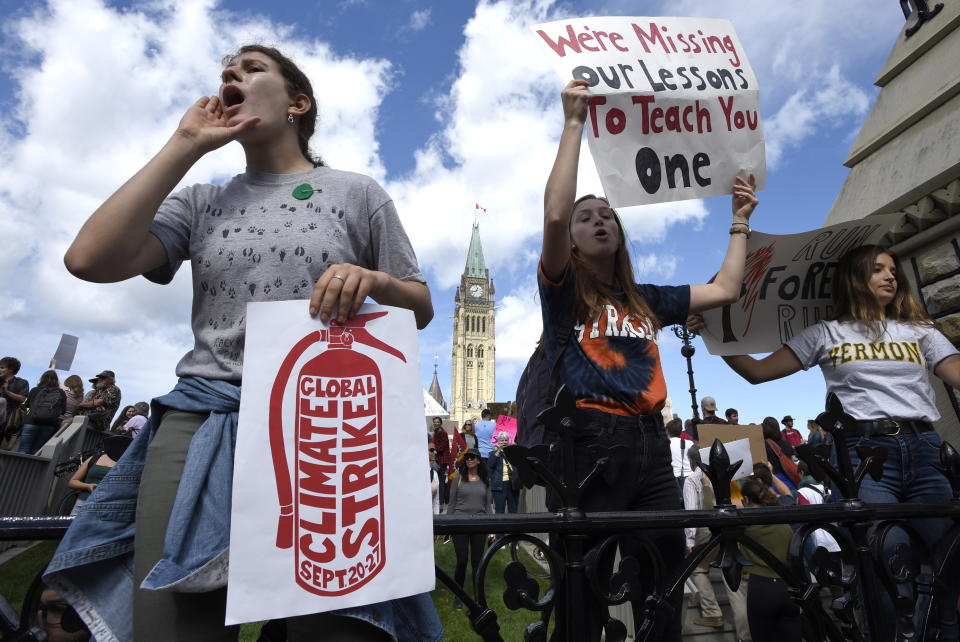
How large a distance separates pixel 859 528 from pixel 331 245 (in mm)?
1723

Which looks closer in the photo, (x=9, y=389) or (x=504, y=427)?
(x=9, y=389)

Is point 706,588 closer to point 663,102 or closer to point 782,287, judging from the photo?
point 782,287

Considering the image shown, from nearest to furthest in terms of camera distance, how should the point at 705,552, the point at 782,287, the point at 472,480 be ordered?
the point at 705,552 → the point at 782,287 → the point at 472,480

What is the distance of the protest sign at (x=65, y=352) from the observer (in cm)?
873

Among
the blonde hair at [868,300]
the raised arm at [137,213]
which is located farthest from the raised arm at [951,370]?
the raised arm at [137,213]

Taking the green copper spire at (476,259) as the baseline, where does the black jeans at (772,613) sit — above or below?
below

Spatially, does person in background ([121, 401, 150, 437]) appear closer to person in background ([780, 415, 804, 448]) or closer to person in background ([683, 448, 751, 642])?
person in background ([683, 448, 751, 642])

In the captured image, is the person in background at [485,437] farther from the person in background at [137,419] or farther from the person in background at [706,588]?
the person in background at [137,419]

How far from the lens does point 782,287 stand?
272cm

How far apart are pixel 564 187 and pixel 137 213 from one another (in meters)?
1.13

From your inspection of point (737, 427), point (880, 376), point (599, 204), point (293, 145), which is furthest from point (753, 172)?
point (737, 427)

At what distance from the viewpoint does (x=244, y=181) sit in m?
1.36

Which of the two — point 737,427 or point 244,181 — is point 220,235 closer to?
point 244,181

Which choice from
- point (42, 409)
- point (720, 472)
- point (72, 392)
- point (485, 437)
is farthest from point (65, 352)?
point (720, 472)
